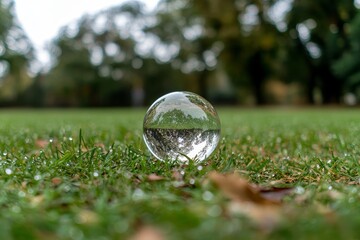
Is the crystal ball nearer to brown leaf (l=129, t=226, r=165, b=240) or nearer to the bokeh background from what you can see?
brown leaf (l=129, t=226, r=165, b=240)

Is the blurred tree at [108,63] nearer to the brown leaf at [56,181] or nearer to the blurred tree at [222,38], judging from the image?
the blurred tree at [222,38]

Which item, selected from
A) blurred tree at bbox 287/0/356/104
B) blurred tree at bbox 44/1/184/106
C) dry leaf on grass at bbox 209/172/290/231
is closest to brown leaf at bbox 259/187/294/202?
dry leaf on grass at bbox 209/172/290/231

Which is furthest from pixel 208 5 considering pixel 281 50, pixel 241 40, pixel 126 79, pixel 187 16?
pixel 126 79

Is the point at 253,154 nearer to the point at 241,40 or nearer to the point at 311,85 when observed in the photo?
the point at 241,40

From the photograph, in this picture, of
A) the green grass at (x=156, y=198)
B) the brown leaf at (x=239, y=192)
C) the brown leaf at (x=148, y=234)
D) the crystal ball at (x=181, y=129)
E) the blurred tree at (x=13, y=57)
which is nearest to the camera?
the brown leaf at (x=148, y=234)

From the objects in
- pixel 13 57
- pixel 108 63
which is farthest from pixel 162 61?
pixel 13 57

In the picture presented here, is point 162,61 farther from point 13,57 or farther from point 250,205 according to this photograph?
point 250,205

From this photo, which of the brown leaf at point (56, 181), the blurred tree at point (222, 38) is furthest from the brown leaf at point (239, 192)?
the blurred tree at point (222, 38)
